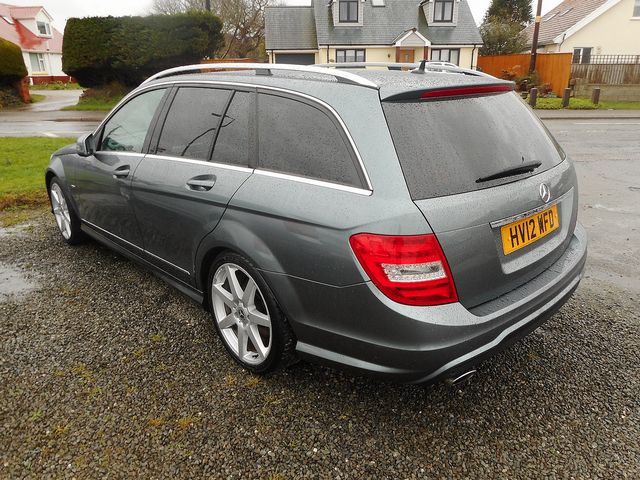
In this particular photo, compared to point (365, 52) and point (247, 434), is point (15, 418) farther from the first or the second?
point (365, 52)

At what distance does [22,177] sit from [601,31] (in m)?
39.9

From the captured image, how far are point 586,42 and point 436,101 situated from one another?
40954mm

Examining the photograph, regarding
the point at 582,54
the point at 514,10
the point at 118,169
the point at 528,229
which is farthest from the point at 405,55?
the point at 528,229

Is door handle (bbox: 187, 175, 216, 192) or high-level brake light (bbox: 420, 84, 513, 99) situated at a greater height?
high-level brake light (bbox: 420, 84, 513, 99)

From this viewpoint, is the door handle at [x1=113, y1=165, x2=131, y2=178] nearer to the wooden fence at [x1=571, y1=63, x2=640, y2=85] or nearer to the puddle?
the puddle

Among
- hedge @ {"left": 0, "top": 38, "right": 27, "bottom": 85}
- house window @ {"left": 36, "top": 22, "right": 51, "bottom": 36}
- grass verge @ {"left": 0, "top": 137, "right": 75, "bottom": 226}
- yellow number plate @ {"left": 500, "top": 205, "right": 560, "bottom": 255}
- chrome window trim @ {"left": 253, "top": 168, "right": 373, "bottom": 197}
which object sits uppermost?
house window @ {"left": 36, "top": 22, "right": 51, "bottom": 36}

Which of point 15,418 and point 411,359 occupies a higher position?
point 411,359

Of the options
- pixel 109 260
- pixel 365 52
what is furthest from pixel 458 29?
pixel 109 260

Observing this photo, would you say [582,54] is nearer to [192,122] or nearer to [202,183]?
[192,122]

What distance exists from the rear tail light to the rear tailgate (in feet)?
0.22

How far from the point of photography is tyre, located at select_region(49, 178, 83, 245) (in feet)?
15.7

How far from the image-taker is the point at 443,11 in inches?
1444

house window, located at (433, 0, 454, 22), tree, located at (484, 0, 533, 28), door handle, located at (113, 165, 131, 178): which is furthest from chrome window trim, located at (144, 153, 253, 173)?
tree, located at (484, 0, 533, 28)

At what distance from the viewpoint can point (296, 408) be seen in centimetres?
263
